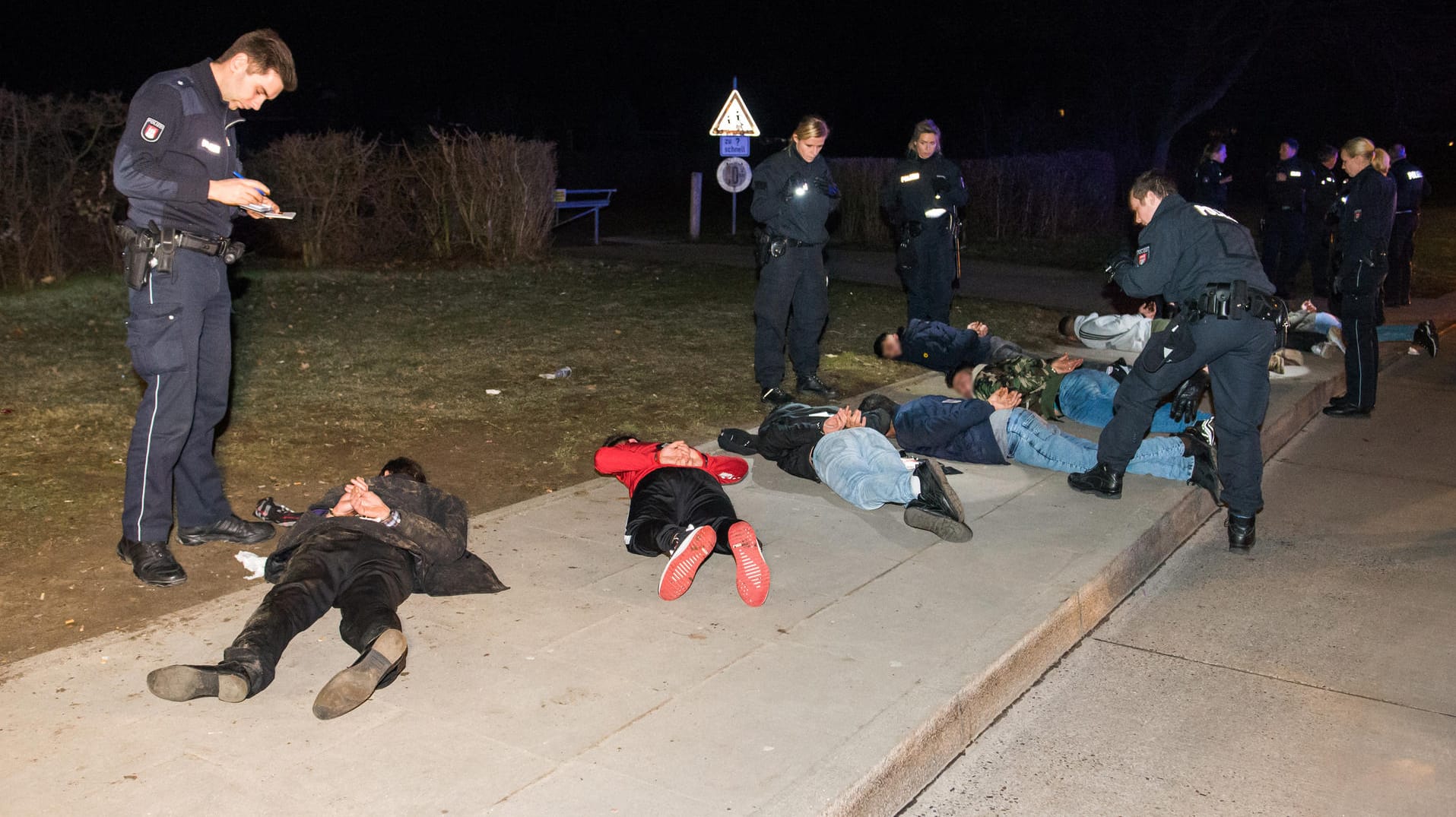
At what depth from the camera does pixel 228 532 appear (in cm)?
531

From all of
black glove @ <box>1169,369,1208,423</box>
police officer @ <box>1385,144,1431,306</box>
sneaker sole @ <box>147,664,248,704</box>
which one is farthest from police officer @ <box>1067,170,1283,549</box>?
police officer @ <box>1385,144,1431,306</box>

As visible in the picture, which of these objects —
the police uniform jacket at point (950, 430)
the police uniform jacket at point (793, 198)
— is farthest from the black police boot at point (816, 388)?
the police uniform jacket at point (950, 430)

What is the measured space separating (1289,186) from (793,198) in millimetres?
8472

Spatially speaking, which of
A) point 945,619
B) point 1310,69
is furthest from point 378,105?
point 945,619

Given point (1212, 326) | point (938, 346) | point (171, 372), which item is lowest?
point (938, 346)

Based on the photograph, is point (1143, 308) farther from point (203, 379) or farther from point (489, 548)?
point (203, 379)

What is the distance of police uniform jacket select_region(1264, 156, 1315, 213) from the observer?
14.1 meters

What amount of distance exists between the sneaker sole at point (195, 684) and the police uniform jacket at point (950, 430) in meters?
3.83

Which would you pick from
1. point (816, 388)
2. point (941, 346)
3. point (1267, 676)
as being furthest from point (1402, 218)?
point (1267, 676)

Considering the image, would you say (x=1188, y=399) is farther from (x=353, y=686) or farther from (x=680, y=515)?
(x=353, y=686)

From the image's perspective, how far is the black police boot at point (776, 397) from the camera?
8195mm

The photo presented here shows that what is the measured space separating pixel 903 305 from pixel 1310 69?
30314mm

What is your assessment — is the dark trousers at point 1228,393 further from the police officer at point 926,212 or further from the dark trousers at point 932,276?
the dark trousers at point 932,276

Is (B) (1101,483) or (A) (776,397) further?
(A) (776,397)
